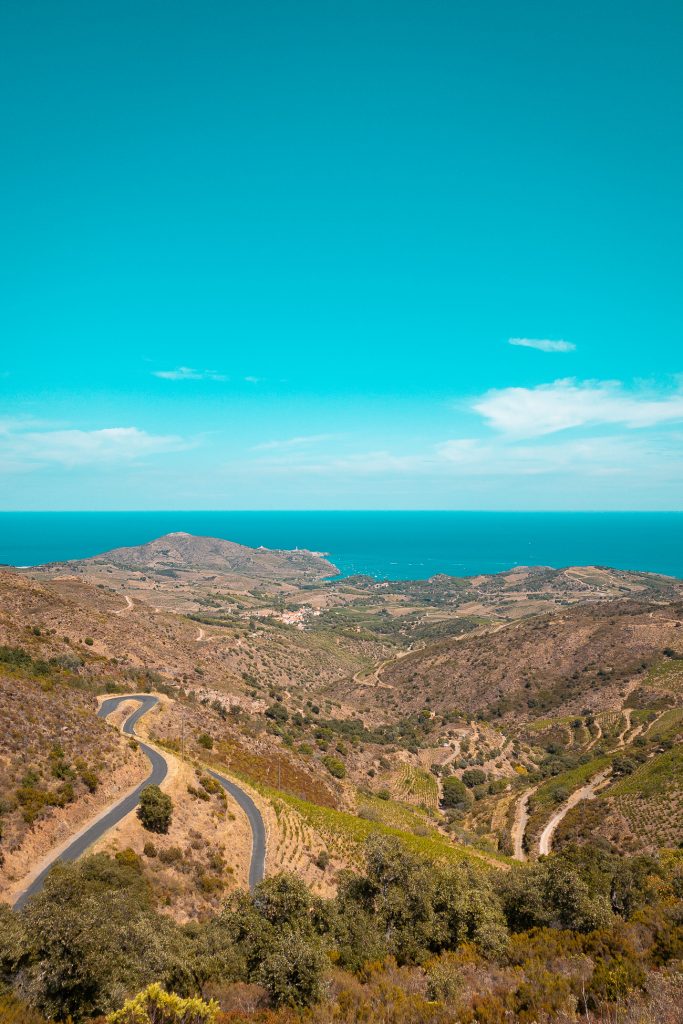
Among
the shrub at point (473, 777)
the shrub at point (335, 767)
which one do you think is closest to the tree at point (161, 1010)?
the shrub at point (335, 767)

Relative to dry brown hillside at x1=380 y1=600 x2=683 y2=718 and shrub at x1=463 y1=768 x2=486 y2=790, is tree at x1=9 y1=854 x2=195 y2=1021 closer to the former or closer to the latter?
shrub at x1=463 y1=768 x2=486 y2=790

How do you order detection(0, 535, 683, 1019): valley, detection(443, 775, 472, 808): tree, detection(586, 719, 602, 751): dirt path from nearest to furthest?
1. detection(0, 535, 683, 1019): valley
2. detection(443, 775, 472, 808): tree
3. detection(586, 719, 602, 751): dirt path

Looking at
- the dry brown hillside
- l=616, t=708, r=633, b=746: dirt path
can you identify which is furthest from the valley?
l=616, t=708, r=633, b=746: dirt path

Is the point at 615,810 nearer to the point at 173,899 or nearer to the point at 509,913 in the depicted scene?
the point at 509,913

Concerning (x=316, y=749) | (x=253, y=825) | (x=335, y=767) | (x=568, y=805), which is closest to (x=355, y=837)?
(x=253, y=825)

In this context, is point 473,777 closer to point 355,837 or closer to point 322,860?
point 355,837
